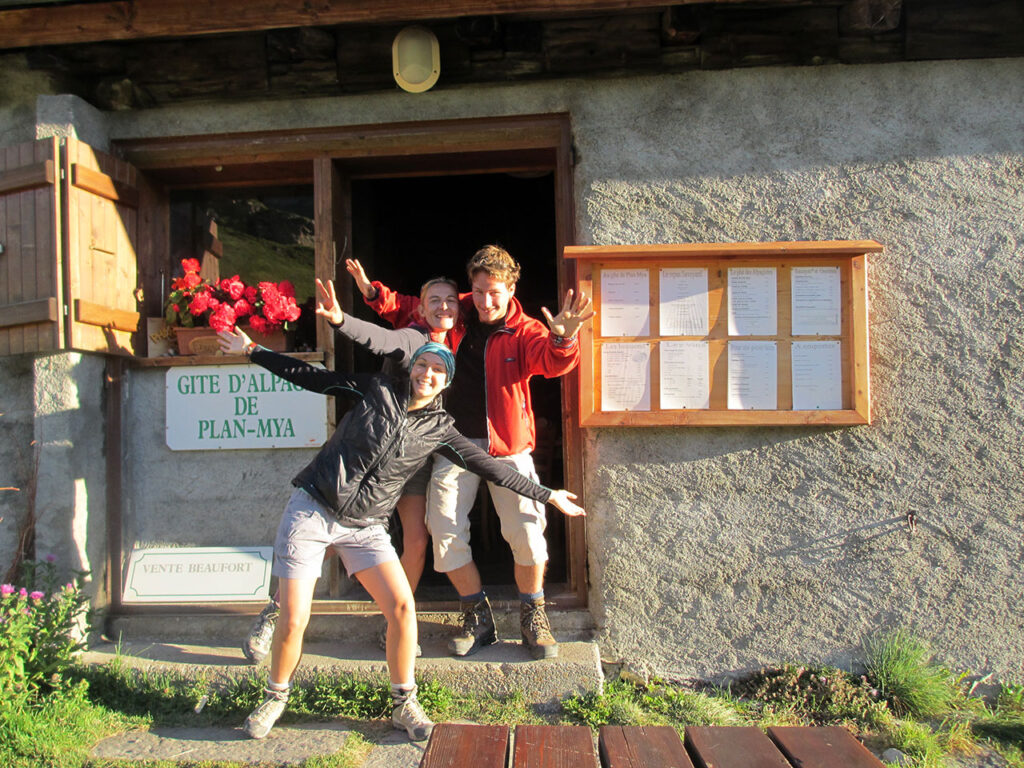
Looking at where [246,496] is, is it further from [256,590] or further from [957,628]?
[957,628]

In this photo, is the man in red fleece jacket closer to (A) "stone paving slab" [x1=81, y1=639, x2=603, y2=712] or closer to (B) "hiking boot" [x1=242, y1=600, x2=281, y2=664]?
(A) "stone paving slab" [x1=81, y1=639, x2=603, y2=712]

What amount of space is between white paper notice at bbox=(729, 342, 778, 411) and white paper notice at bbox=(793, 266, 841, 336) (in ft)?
0.61

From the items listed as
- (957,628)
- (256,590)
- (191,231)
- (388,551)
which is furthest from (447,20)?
(957,628)

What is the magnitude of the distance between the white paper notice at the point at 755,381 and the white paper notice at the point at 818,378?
11 cm

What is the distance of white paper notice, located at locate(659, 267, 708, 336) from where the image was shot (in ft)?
13.0

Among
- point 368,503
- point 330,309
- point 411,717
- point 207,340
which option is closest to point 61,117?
point 207,340

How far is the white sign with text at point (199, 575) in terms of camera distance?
4164 mm

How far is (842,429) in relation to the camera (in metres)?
3.94

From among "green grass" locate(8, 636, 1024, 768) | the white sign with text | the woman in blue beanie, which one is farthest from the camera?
the white sign with text

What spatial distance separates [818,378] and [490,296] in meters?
1.67

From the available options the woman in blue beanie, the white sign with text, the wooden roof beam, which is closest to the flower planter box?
the woman in blue beanie

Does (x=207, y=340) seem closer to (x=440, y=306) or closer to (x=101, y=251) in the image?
(x=101, y=251)

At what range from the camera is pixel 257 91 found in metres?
4.30

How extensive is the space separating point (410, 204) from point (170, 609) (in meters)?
4.17
